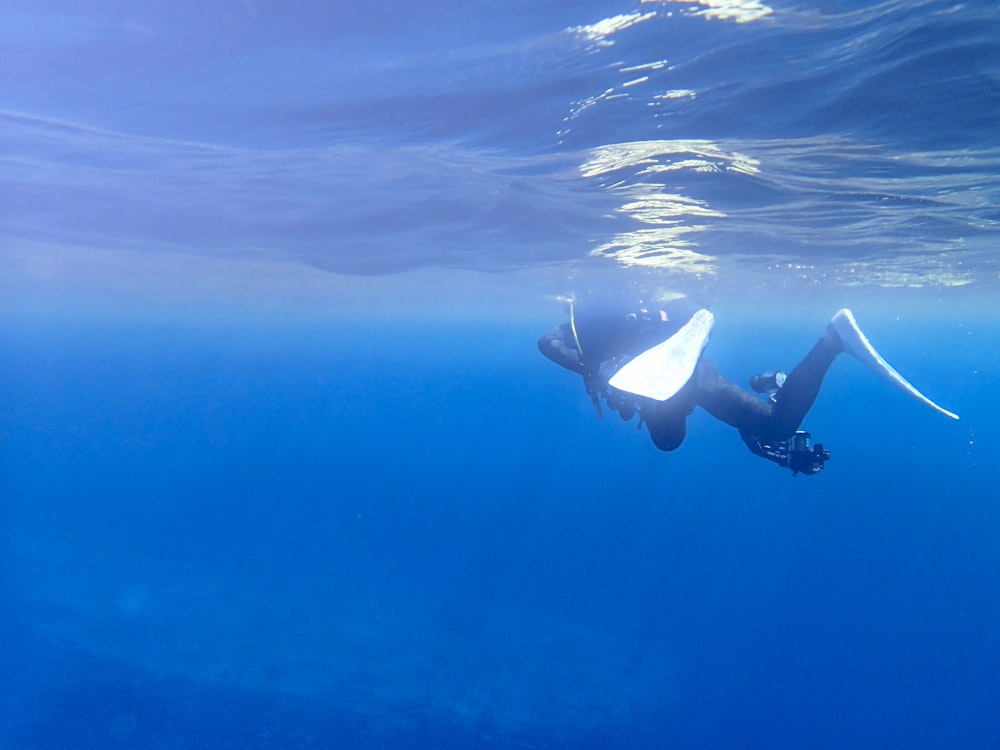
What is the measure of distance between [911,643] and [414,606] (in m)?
17.2

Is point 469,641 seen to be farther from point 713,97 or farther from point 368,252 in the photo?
point 713,97

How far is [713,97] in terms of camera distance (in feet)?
26.3

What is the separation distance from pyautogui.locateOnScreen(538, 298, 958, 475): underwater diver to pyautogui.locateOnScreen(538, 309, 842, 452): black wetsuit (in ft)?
0.03

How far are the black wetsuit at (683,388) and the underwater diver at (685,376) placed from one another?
10 mm

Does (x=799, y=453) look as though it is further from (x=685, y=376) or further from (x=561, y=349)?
(x=561, y=349)

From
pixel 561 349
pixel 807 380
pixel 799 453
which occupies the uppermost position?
pixel 561 349

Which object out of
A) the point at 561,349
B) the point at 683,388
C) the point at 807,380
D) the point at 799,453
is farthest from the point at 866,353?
the point at 561,349

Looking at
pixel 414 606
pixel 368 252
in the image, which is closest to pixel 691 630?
pixel 414 606

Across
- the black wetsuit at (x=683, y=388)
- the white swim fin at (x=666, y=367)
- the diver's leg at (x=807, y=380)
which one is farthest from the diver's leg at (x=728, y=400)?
the white swim fin at (x=666, y=367)

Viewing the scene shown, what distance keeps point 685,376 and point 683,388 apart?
1.67ft

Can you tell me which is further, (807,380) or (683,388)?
(807,380)

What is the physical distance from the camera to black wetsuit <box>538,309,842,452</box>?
237 inches

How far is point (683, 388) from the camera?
5758 mm

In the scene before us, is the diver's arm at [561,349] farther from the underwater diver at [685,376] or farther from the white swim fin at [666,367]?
the white swim fin at [666,367]
